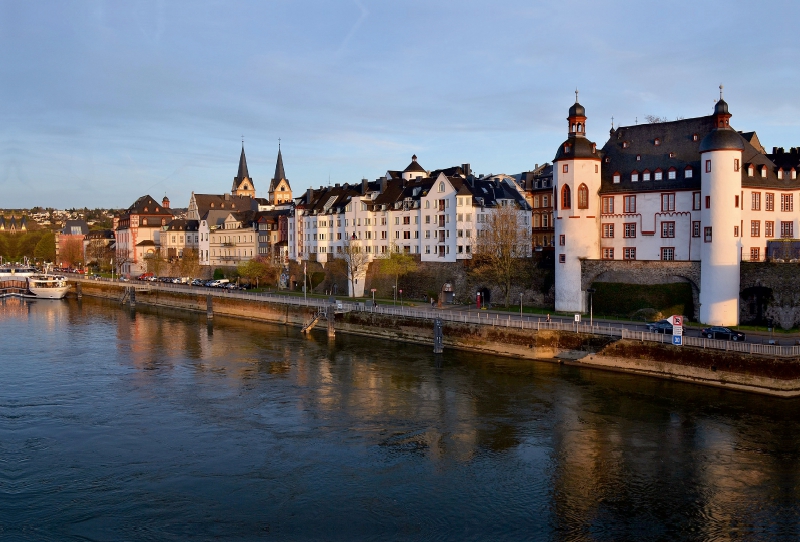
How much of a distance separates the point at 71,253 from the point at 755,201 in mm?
165652

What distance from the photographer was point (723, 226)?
52219 mm

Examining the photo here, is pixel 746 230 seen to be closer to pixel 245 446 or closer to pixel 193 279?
pixel 245 446

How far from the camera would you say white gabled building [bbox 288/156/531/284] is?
251 ft

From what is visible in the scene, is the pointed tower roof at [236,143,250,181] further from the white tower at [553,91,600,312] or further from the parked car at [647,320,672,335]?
the parked car at [647,320,672,335]

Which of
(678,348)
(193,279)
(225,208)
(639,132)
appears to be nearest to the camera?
(678,348)

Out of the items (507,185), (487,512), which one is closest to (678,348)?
(487,512)

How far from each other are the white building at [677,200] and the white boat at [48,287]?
84776 mm

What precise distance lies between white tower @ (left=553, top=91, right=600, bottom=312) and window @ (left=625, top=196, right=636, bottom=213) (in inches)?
102

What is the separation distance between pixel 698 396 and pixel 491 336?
17077mm

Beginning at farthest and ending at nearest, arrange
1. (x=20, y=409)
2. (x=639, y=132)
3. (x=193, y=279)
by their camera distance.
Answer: (x=193, y=279), (x=639, y=132), (x=20, y=409)

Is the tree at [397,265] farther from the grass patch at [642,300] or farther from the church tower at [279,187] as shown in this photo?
the church tower at [279,187]

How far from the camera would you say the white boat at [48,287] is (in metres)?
113

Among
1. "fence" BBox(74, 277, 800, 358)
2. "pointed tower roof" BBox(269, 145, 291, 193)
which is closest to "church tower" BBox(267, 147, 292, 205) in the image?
"pointed tower roof" BBox(269, 145, 291, 193)

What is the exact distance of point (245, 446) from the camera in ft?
98.6
